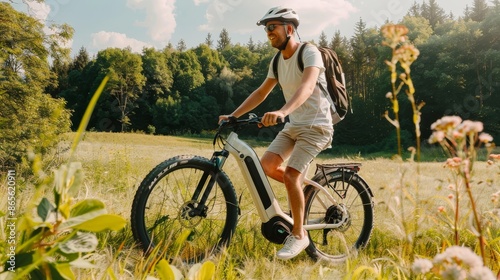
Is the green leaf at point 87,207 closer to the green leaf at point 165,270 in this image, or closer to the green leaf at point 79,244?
the green leaf at point 79,244

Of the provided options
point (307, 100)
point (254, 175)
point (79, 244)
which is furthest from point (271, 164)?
point (79, 244)

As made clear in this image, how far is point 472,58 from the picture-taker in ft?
136

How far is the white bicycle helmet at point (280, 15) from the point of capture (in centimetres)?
351

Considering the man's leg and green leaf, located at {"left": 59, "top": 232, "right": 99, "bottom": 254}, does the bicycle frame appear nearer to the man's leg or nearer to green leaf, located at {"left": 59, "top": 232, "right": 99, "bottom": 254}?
the man's leg

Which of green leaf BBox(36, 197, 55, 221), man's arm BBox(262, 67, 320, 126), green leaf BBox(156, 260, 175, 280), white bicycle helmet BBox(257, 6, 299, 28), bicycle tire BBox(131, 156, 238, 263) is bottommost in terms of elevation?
bicycle tire BBox(131, 156, 238, 263)

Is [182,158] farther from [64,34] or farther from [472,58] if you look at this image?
[472,58]

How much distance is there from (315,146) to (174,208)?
1.24m

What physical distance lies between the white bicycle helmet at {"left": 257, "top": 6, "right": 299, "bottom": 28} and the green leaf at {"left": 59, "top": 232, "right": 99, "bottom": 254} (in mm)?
2869

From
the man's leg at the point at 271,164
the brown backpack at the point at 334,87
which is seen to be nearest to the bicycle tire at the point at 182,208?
the man's leg at the point at 271,164

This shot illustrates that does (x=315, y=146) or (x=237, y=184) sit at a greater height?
(x=315, y=146)

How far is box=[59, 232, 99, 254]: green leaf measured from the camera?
2.90 ft

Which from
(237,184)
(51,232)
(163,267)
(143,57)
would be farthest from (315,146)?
(143,57)

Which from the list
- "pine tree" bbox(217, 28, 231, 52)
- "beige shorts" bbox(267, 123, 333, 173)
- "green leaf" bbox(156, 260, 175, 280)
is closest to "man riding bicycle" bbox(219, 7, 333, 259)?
"beige shorts" bbox(267, 123, 333, 173)

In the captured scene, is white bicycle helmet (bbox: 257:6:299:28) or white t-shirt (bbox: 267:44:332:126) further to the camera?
white t-shirt (bbox: 267:44:332:126)
